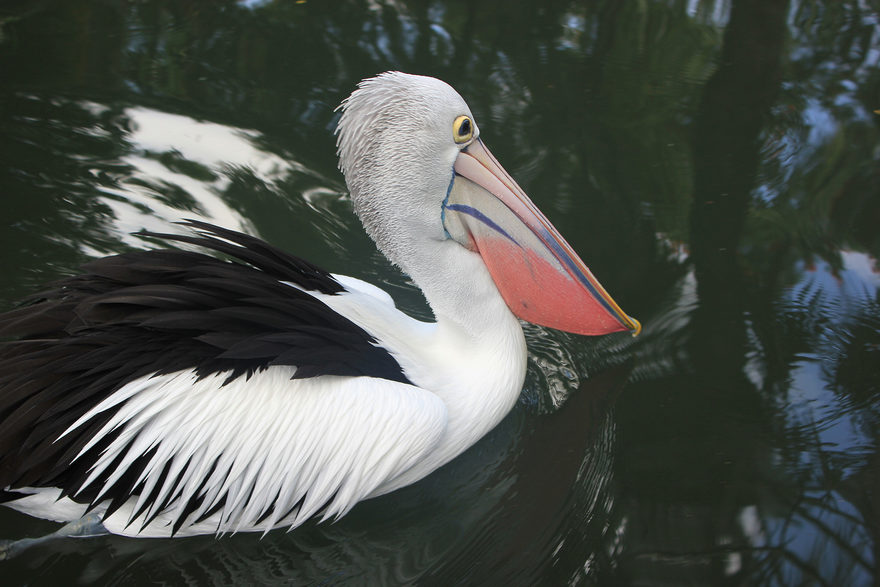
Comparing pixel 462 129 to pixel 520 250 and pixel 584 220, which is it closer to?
pixel 520 250

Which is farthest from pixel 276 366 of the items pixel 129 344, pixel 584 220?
pixel 584 220

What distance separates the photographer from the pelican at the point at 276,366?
7.43 ft

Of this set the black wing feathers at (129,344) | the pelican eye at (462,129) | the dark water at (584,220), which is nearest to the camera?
the black wing feathers at (129,344)

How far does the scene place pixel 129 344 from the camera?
2.29 m

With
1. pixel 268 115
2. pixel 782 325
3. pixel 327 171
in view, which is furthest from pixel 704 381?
pixel 268 115

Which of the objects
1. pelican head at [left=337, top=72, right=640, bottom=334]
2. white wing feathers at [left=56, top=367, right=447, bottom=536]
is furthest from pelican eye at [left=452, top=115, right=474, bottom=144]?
white wing feathers at [left=56, top=367, right=447, bottom=536]

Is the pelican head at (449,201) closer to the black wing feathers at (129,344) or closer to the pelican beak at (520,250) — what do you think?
the pelican beak at (520,250)

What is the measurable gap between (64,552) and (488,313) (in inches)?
60.9

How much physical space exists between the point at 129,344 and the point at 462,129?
48.9 inches

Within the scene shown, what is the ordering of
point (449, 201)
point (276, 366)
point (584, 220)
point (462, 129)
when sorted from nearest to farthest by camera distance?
1. point (276, 366)
2. point (462, 129)
3. point (449, 201)
4. point (584, 220)

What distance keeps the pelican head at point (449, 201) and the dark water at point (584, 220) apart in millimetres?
402

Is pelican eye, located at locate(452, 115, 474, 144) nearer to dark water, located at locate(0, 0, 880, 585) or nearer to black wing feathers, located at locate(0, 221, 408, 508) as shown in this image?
black wing feathers, located at locate(0, 221, 408, 508)

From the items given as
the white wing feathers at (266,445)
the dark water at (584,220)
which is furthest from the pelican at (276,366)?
the dark water at (584,220)

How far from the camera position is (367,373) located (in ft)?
8.15
